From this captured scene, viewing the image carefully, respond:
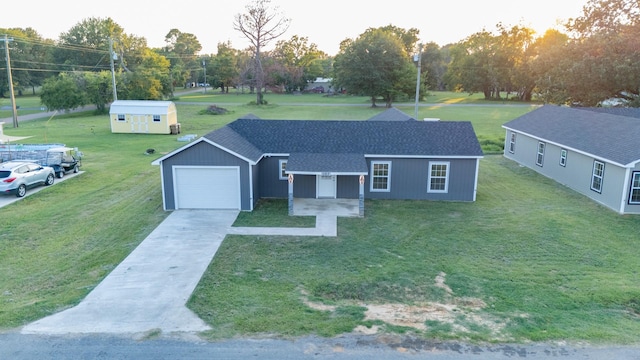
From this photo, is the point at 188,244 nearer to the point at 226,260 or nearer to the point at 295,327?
the point at 226,260

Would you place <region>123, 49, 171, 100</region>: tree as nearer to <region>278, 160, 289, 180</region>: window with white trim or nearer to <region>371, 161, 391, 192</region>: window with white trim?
<region>278, 160, 289, 180</region>: window with white trim

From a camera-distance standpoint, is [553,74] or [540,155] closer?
[540,155]

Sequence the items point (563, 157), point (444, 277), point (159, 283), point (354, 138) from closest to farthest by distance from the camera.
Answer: point (159, 283), point (444, 277), point (354, 138), point (563, 157)

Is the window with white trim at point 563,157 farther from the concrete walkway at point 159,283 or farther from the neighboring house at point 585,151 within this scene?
the concrete walkway at point 159,283

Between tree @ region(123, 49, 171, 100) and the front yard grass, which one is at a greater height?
tree @ region(123, 49, 171, 100)

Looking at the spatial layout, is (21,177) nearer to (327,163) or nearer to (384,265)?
(327,163)

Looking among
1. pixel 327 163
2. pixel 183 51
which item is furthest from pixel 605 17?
pixel 183 51

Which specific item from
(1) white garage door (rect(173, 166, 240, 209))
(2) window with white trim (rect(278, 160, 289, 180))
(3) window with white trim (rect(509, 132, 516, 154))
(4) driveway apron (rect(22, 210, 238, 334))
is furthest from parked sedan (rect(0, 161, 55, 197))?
(3) window with white trim (rect(509, 132, 516, 154))
